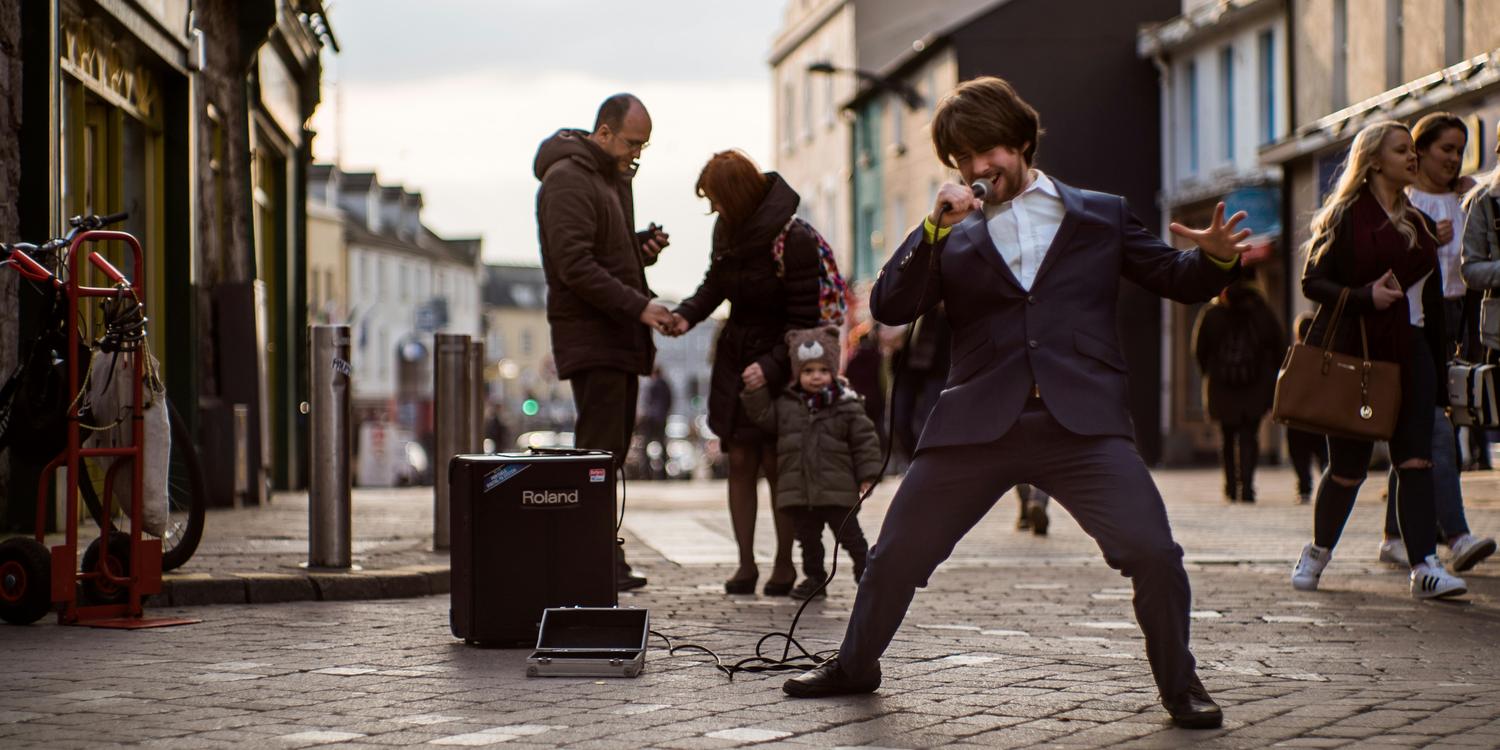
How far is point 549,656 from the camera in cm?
619

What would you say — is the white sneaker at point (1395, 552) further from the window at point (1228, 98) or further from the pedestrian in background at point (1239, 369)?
the window at point (1228, 98)

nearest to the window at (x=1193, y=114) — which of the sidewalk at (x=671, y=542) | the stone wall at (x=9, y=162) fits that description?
the sidewalk at (x=671, y=542)

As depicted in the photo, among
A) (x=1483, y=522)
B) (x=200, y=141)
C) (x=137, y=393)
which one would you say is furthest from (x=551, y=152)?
(x=200, y=141)

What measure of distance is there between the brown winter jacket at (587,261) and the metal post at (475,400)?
179 cm

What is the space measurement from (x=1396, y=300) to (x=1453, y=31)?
14.7 m

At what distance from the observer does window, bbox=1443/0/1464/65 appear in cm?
2158

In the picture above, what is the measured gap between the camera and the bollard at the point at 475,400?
10781 mm

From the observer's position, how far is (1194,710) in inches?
199

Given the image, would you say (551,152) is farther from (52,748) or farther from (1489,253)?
(52,748)

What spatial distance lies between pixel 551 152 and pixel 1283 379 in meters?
3.12

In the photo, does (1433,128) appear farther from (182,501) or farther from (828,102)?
(828,102)

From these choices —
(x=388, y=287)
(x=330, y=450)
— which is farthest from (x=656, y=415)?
(x=388, y=287)

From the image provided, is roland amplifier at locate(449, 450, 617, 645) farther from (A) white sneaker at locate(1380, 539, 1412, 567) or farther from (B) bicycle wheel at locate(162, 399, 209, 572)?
(A) white sneaker at locate(1380, 539, 1412, 567)

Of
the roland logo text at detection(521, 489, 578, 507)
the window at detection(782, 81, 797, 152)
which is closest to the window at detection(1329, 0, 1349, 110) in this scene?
the roland logo text at detection(521, 489, 578, 507)
